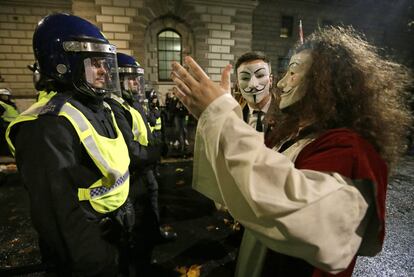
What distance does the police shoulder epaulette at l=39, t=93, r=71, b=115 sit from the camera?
155 cm

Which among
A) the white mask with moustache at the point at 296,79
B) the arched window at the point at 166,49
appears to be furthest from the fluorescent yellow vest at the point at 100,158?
the arched window at the point at 166,49

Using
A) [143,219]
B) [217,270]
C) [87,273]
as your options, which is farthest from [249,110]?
[87,273]

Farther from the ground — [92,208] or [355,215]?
[355,215]

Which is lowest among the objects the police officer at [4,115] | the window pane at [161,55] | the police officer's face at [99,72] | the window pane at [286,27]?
the police officer at [4,115]

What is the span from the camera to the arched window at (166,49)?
14.3 meters

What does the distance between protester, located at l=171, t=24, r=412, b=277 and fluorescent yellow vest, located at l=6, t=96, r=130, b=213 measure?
0.91m

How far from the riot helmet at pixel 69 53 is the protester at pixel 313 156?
4.11ft

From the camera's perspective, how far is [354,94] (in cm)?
110

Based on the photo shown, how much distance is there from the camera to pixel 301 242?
31.9 inches

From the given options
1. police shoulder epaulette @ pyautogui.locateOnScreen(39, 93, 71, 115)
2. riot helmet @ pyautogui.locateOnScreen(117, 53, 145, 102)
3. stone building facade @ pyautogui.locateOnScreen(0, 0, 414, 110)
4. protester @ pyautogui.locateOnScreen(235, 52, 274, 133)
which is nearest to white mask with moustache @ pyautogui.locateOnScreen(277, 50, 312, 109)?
police shoulder epaulette @ pyautogui.locateOnScreen(39, 93, 71, 115)

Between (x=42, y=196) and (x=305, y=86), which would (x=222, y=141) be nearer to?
(x=305, y=86)

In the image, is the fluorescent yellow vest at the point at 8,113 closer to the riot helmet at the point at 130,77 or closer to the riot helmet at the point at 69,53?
the riot helmet at the point at 130,77

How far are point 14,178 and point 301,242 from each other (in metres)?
7.57

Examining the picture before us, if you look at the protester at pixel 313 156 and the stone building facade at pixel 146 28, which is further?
the stone building facade at pixel 146 28
